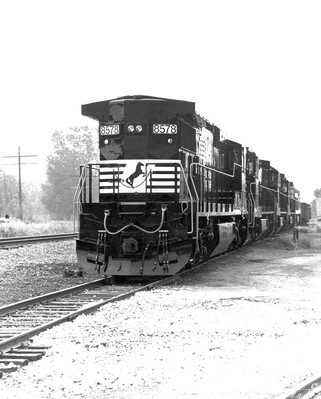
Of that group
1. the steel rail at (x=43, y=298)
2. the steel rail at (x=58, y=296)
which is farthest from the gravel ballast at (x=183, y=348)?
the steel rail at (x=43, y=298)

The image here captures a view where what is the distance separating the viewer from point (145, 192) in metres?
12.0

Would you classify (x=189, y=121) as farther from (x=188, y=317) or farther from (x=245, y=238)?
(x=245, y=238)

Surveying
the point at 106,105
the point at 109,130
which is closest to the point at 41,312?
the point at 109,130

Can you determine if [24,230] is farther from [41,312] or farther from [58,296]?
[41,312]

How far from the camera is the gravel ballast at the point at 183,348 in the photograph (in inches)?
198

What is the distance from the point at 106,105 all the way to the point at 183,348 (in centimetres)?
747

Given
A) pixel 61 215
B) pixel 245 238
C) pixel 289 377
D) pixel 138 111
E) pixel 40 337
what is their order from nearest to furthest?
pixel 289 377
pixel 40 337
pixel 138 111
pixel 245 238
pixel 61 215

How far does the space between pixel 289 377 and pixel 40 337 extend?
2.94m

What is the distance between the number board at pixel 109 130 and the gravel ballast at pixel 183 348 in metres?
3.73

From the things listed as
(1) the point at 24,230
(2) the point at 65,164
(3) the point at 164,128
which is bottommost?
(1) the point at 24,230

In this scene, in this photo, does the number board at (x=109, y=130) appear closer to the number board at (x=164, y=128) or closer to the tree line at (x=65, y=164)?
the number board at (x=164, y=128)

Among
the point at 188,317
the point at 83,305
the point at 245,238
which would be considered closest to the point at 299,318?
the point at 188,317

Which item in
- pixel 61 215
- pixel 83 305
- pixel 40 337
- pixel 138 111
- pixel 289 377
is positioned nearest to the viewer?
pixel 289 377

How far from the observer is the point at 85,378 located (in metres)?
5.32
